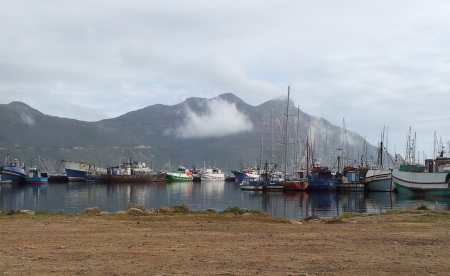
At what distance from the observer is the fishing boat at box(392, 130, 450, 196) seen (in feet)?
236

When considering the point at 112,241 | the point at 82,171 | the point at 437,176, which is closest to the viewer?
the point at 112,241

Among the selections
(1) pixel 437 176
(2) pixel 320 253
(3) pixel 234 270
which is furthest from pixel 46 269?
(1) pixel 437 176

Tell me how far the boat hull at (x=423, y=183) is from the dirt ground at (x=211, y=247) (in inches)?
2173

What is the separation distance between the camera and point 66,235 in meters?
15.9

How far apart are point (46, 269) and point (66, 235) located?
576 cm

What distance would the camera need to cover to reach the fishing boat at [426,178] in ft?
236

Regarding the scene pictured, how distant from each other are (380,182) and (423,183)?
533 inches

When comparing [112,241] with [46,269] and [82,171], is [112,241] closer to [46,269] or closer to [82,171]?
[46,269]

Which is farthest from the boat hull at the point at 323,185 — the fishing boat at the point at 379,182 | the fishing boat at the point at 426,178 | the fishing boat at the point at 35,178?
the fishing boat at the point at 35,178

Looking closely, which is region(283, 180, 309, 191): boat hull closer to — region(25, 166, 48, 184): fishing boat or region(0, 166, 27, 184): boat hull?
region(25, 166, 48, 184): fishing boat

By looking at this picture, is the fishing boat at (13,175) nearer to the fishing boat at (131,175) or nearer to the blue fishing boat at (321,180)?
the fishing boat at (131,175)

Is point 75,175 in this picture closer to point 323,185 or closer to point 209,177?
point 209,177

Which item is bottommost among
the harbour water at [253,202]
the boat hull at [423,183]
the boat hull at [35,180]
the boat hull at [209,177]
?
the boat hull at [209,177]

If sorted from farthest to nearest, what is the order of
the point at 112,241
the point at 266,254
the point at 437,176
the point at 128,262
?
1. the point at 437,176
2. the point at 112,241
3. the point at 266,254
4. the point at 128,262
